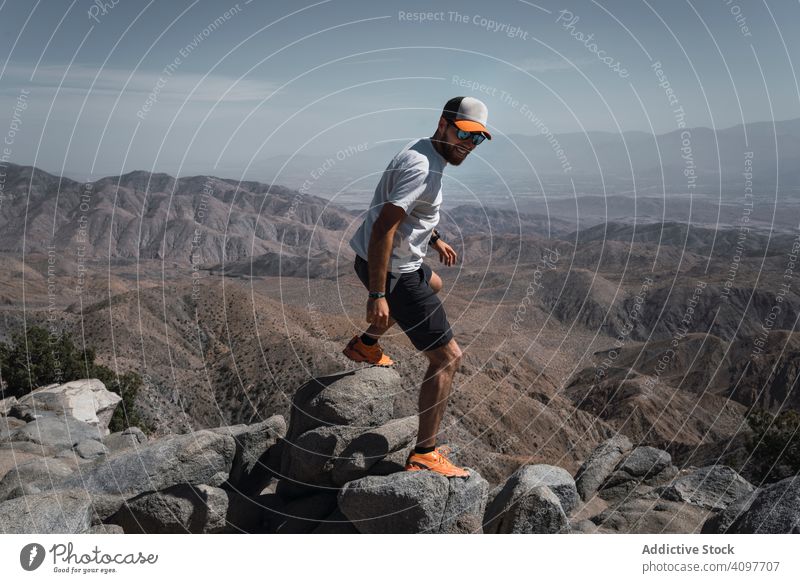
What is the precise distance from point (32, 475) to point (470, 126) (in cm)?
844

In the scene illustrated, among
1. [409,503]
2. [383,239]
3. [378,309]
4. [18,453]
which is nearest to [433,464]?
[409,503]

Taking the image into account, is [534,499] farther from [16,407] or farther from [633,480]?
[16,407]

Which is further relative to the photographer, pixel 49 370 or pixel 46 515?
pixel 49 370

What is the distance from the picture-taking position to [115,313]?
37562 millimetres

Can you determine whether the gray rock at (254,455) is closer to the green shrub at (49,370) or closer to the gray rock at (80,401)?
the gray rock at (80,401)

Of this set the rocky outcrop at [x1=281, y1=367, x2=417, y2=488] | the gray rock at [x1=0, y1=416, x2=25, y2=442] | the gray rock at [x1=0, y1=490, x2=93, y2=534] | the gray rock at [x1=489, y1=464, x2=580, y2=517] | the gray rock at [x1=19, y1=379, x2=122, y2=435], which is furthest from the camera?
the gray rock at [x1=19, y1=379, x2=122, y2=435]

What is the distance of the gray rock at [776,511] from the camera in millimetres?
7926

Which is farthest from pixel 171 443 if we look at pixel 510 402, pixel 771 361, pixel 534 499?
pixel 771 361

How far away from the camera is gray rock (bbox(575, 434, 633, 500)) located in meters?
14.1

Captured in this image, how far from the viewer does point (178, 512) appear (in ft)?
29.4

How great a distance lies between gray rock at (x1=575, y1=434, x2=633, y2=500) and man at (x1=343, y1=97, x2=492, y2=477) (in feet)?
23.7

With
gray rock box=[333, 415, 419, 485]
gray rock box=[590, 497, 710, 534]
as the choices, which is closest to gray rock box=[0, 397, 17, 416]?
gray rock box=[333, 415, 419, 485]

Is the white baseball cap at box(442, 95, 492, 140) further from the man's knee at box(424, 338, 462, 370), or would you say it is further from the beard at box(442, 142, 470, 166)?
the man's knee at box(424, 338, 462, 370)

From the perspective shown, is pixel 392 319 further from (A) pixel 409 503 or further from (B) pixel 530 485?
(B) pixel 530 485
